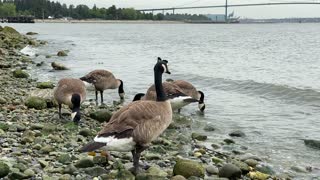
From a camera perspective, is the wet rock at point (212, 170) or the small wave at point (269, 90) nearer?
the wet rock at point (212, 170)

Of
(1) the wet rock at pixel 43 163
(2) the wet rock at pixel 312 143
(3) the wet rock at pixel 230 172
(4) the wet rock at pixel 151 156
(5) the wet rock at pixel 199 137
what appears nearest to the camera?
(1) the wet rock at pixel 43 163

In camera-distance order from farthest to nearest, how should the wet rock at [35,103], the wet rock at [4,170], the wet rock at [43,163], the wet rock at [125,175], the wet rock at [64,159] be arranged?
1. the wet rock at [35,103]
2. the wet rock at [64,159]
3. the wet rock at [43,163]
4. the wet rock at [125,175]
5. the wet rock at [4,170]

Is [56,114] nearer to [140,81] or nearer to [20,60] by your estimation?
[140,81]

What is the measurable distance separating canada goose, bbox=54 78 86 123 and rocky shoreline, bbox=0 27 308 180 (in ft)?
1.13

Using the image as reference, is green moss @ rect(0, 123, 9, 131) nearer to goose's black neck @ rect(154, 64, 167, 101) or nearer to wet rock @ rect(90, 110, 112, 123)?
wet rock @ rect(90, 110, 112, 123)

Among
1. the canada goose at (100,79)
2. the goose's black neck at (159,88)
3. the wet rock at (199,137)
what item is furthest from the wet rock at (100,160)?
the canada goose at (100,79)

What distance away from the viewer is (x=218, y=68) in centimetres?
3008

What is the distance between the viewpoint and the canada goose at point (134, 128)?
6.51 metres

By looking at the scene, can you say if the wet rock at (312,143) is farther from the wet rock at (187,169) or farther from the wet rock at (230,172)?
the wet rock at (187,169)

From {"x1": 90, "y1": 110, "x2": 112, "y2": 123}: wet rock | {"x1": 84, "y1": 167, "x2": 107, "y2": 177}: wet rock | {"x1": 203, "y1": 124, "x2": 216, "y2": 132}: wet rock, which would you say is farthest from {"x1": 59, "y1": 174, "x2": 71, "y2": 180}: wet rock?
{"x1": 203, "y1": 124, "x2": 216, "y2": 132}: wet rock

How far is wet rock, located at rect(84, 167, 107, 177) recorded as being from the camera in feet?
22.8

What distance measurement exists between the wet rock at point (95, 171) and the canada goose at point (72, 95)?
12.0ft

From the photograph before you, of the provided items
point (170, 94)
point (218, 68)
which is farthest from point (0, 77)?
point (218, 68)

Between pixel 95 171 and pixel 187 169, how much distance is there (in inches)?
58.6
